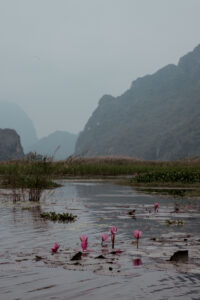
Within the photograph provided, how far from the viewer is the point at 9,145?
12706 centimetres

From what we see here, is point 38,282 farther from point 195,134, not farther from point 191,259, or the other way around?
point 195,134

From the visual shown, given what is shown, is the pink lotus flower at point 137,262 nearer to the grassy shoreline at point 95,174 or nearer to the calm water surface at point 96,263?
the calm water surface at point 96,263

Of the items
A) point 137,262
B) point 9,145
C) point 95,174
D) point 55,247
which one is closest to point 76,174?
point 95,174

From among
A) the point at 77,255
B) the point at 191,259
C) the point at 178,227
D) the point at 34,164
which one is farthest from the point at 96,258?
the point at 34,164

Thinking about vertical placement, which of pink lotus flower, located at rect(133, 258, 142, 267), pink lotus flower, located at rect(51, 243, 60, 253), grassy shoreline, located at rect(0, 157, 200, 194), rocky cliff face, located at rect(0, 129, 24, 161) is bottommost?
pink lotus flower, located at rect(133, 258, 142, 267)

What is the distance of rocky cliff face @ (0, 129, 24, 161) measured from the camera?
125625 millimetres

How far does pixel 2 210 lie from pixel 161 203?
22.7ft

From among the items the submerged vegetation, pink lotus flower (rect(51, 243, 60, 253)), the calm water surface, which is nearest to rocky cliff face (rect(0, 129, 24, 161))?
the submerged vegetation

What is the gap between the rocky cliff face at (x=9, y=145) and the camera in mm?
125625

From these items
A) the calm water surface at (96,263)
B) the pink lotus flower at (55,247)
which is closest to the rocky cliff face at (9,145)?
the calm water surface at (96,263)

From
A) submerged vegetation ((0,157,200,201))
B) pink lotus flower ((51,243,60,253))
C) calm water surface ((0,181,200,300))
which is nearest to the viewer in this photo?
calm water surface ((0,181,200,300))

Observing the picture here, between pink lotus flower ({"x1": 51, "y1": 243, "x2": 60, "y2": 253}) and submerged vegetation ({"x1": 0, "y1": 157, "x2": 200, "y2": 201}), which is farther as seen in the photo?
submerged vegetation ({"x1": 0, "y1": 157, "x2": 200, "y2": 201})

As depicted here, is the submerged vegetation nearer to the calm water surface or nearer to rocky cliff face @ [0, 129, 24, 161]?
the calm water surface

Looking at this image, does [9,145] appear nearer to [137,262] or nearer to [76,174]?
[76,174]
